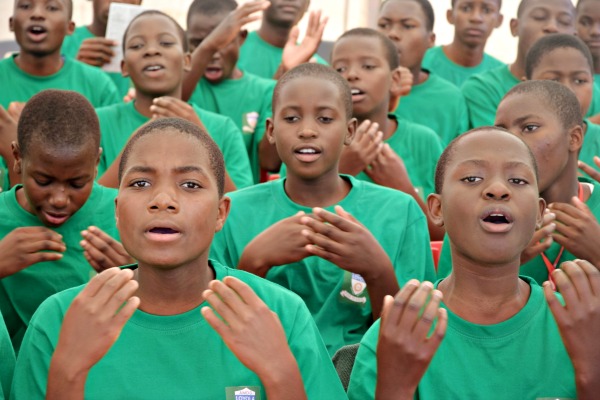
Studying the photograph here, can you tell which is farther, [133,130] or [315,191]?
[133,130]

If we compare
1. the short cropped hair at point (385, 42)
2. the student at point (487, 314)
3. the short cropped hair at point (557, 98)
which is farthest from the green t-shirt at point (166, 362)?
the short cropped hair at point (385, 42)

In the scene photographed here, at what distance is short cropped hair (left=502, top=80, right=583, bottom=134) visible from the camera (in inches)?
136

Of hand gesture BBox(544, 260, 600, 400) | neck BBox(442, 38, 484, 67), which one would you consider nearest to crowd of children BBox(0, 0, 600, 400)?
hand gesture BBox(544, 260, 600, 400)

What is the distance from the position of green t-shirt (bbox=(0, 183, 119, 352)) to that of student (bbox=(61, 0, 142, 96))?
76.5 inches

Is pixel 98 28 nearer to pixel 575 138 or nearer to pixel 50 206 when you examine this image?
A: pixel 50 206

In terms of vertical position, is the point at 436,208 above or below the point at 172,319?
above

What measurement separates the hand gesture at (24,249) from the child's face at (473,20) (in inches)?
131

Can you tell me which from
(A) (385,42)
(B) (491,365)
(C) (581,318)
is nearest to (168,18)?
(A) (385,42)

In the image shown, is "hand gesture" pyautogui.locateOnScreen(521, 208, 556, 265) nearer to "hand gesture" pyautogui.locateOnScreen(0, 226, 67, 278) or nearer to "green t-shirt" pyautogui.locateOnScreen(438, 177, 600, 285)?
"green t-shirt" pyautogui.locateOnScreen(438, 177, 600, 285)

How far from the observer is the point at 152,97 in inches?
175

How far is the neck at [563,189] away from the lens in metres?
3.41

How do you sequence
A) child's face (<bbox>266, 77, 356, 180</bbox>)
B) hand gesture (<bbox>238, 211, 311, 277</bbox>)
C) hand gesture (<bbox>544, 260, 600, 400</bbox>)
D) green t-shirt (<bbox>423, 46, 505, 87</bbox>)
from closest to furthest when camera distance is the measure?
hand gesture (<bbox>544, 260, 600, 400</bbox>)
hand gesture (<bbox>238, 211, 311, 277</bbox>)
child's face (<bbox>266, 77, 356, 180</bbox>)
green t-shirt (<bbox>423, 46, 505, 87</bbox>)

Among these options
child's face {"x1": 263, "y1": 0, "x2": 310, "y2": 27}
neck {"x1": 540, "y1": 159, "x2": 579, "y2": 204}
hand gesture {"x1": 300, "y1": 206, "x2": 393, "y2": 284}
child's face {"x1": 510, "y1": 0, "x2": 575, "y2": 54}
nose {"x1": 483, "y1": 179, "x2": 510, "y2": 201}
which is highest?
child's face {"x1": 510, "y1": 0, "x2": 575, "y2": 54}

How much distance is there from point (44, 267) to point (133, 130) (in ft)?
3.89
